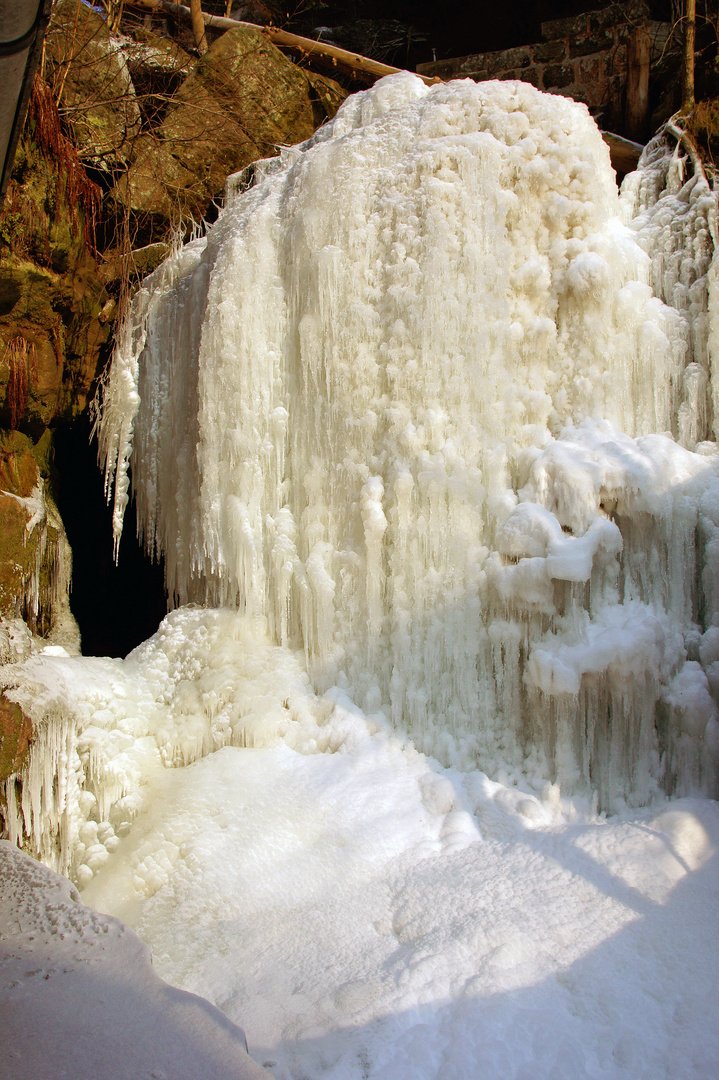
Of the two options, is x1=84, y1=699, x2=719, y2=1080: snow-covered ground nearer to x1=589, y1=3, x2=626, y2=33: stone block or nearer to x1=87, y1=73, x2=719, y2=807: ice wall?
x1=87, y1=73, x2=719, y2=807: ice wall

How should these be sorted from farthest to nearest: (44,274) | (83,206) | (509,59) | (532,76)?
(509,59)
(532,76)
(83,206)
(44,274)

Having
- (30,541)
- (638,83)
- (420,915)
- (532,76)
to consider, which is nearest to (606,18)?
(532,76)

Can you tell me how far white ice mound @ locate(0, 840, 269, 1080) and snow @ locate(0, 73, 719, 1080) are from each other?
21.0 inches

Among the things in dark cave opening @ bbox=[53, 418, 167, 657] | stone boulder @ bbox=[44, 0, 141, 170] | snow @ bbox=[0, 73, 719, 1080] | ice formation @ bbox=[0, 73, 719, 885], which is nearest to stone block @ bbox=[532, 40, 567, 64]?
snow @ bbox=[0, 73, 719, 1080]

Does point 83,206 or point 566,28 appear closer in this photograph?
point 83,206

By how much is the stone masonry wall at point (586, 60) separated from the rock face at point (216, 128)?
1994 millimetres

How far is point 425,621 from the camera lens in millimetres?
4055

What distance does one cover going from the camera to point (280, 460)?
15.0 ft

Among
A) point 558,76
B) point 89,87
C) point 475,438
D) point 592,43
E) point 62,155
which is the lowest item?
point 475,438

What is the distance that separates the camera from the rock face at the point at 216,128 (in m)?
5.94

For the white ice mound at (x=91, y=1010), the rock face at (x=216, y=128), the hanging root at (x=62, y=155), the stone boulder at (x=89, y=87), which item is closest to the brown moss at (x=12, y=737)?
the white ice mound at (x=91, y=1010)

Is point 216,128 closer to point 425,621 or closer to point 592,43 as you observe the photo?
point 592,43

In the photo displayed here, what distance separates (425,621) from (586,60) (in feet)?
19.9

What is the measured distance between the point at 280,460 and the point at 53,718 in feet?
6.46
